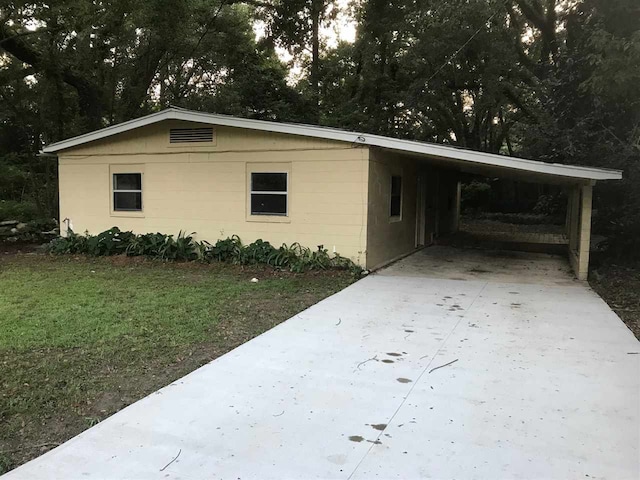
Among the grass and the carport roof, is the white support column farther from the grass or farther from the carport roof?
the grass


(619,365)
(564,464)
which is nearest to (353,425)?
(564,464)

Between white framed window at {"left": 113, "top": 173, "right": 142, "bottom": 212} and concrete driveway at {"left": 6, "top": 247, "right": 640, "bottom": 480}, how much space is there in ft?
22.6

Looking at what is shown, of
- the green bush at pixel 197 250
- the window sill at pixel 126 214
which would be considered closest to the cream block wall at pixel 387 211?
the green bush at pixel 197 250

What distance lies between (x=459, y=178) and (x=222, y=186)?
400 inches

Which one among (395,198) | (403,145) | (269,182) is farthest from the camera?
(395,198)

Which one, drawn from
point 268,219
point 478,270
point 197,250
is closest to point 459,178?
point 478,270

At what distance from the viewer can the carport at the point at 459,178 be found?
7.95 meters

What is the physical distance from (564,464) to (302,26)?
1588 cm

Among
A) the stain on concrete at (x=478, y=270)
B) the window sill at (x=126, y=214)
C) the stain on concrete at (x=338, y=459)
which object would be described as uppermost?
the window sill at (x=126, y=214)

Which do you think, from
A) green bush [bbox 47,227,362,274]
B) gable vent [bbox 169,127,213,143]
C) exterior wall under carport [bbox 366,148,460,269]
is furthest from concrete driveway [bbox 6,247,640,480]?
gable vent [bbox 169,127,213,143]

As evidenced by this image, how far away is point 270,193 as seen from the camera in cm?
1017

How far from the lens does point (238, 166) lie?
407 inches

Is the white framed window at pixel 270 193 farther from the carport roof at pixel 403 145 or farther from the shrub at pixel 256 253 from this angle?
the carport roof at pixel 403 145

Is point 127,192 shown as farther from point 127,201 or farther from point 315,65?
point 315,65
